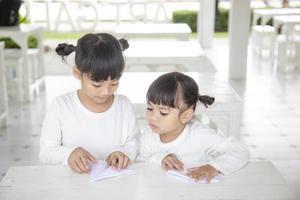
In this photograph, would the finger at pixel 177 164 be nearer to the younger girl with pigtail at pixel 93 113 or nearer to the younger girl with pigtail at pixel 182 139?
the younger girl with pigtail at pixel 182 139

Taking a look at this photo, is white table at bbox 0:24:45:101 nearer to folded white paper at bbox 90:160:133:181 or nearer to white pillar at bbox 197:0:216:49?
folded white paper at bbox 90:160:133:181

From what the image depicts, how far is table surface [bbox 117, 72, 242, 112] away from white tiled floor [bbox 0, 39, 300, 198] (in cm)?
51

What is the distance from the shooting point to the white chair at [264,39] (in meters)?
6.84

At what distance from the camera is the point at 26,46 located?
4.45 m

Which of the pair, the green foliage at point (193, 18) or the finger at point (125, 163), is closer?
the finger at point (125, 163)

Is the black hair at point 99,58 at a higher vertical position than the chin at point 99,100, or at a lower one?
higher

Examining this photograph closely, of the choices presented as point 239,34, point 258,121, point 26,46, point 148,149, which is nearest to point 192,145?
point 148,149

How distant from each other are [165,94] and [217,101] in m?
1.12

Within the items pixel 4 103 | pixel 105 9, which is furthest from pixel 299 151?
pixel 105 9

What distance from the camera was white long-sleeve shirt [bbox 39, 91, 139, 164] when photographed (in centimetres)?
170

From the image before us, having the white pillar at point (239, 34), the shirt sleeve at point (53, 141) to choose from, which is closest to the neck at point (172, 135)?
the shirt sleeve at point (53, 141)

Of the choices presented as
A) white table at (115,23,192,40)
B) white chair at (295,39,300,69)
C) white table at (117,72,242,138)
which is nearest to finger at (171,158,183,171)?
white table at (117,72,242,138)

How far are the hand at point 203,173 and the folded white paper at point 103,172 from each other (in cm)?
19

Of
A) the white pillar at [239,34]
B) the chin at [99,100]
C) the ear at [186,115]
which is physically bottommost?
the white pillar at [239,34]
